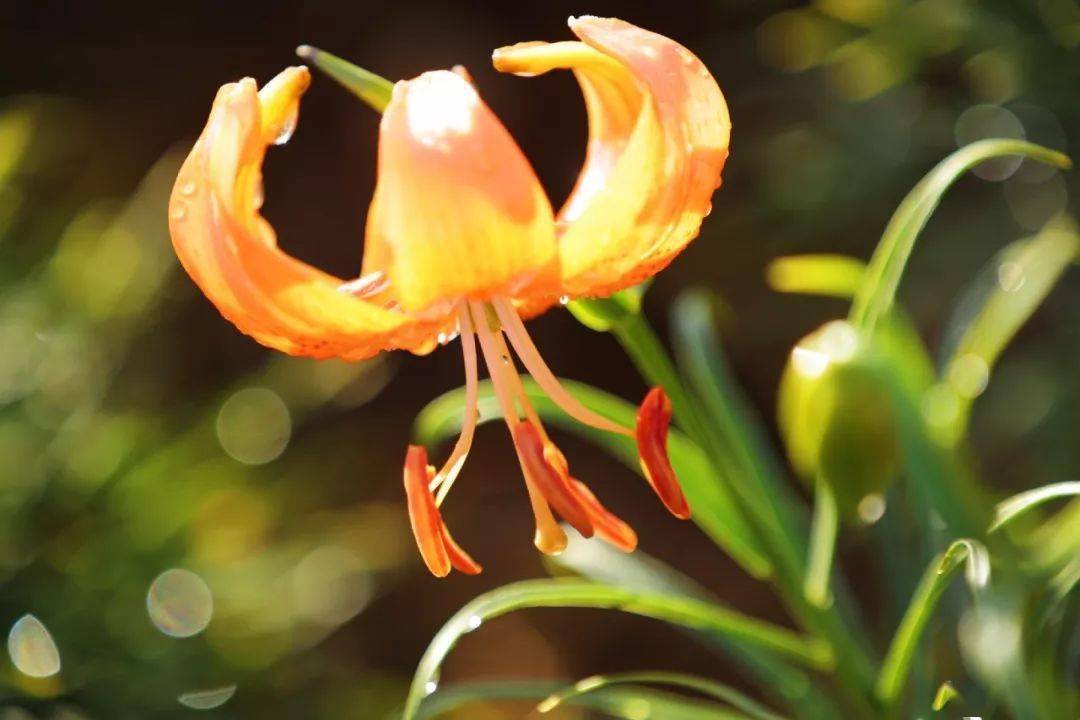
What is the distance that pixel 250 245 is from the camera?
56 centimetres

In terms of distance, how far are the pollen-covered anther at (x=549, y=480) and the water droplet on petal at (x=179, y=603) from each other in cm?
84

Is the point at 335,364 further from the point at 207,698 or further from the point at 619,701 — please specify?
the point at 619,701

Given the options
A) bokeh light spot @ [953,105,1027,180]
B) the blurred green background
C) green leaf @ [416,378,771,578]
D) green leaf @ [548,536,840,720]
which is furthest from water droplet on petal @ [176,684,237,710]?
bokeh light spot @ [953,105,1027,180]

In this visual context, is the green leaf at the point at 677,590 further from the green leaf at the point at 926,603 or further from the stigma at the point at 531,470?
the stigma at the point at 531,470

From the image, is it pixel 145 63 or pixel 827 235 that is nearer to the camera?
pixel 827 235

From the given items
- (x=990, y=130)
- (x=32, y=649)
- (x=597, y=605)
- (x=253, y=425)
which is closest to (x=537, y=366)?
(x=597, y=605)

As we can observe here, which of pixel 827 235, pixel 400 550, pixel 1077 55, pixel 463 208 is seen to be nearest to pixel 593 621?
pixel 400 550

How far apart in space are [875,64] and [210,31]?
1622 millimetres

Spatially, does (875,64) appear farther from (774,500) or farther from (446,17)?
(446,17)

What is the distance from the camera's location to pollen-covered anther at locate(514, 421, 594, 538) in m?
0.64

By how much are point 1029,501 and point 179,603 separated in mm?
936

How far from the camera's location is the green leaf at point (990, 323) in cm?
94

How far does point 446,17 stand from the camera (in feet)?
9.15

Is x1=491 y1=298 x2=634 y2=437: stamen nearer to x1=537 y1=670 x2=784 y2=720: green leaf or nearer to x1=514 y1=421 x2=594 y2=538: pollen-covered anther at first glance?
x1=514 y1=421 x2=594 y2=538: pollen-covered anther
